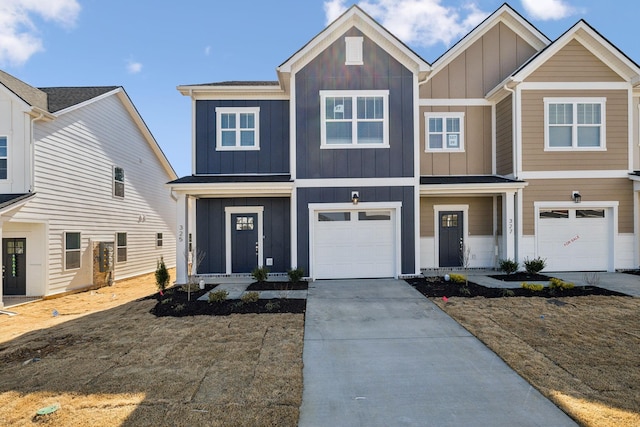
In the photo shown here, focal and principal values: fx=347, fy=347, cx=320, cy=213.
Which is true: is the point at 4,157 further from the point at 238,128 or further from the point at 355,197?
the point at 355,197

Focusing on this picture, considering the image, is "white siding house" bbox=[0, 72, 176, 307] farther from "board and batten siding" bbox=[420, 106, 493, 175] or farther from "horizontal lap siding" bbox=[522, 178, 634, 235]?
"horizontal lap siding" bbox=[522, 178, 634, 235]

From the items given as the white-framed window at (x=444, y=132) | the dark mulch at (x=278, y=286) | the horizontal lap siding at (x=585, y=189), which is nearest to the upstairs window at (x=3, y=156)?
the dark mulch at (x=278, y=286)

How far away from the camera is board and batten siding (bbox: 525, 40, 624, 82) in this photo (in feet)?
37.9

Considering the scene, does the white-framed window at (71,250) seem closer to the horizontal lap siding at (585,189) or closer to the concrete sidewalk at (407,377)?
the concrete sidewalk at (407,377)

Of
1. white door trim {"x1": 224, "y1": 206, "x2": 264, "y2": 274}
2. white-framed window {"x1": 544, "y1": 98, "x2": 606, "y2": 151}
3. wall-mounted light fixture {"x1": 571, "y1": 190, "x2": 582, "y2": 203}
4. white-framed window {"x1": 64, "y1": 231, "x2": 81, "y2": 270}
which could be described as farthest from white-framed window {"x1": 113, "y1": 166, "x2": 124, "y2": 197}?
wall-mounted light fixture {"x1": 571, "y1": 190, "x2": 582, "y2": 203}

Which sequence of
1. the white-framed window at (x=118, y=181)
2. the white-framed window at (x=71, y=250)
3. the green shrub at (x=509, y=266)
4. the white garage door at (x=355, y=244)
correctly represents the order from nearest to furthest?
the white garage door at (x=355, y=244), the green shrub at (x=509, y=266), the white-framed window at (x=71, y=250), the white-framed window at (x=118, y=181)

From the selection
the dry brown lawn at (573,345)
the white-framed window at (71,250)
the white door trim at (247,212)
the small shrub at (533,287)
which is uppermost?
the white door trim at (247,212)

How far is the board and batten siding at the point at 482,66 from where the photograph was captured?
12.9 meters

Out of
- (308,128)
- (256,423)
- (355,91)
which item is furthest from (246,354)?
(355,91)

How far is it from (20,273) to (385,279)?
36.0ft

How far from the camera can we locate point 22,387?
4.12 meters

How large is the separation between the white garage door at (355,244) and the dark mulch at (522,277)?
3.39m

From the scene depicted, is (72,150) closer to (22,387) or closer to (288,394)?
(22,387)

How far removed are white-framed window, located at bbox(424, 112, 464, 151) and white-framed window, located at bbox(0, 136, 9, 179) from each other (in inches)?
516
